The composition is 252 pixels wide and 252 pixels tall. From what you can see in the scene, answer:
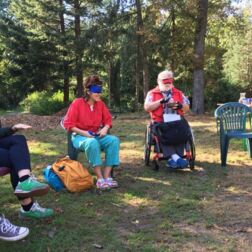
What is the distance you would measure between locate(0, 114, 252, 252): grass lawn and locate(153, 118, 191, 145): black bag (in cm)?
42

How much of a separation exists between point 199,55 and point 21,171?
13.1m

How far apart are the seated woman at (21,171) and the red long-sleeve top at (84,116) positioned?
1.35 m

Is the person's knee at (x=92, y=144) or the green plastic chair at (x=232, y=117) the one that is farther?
the green plastic chair at (x=232, y=117)

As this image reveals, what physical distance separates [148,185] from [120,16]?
13.6m

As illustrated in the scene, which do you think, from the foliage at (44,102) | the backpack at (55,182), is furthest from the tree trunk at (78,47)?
the backpack at (55,182)

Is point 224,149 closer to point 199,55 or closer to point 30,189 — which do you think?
point 30,189

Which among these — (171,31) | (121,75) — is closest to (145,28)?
(171,31)

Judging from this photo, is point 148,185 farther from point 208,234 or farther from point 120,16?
point 120,16

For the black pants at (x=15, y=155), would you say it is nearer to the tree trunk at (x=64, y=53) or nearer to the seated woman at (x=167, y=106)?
the seated woman at (x=167, y=106)

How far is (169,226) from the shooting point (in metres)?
3.72

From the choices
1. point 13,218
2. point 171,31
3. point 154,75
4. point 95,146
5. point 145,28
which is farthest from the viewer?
point 154,75

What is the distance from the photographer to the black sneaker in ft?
10.8

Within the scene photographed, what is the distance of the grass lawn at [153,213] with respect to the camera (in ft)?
11.1

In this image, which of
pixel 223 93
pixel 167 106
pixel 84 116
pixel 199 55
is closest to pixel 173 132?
pixel 167 106
